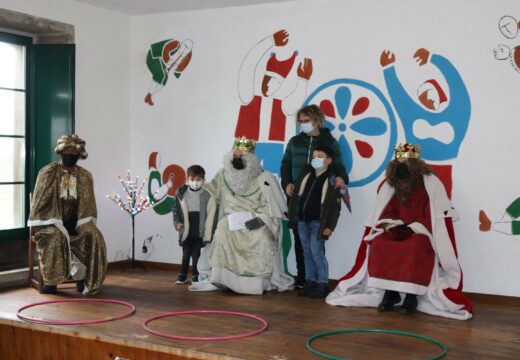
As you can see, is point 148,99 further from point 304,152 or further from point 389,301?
point 389,301

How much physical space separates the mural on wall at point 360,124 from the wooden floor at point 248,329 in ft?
4.57

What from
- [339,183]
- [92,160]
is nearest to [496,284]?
[339,183]

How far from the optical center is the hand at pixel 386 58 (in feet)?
20.7

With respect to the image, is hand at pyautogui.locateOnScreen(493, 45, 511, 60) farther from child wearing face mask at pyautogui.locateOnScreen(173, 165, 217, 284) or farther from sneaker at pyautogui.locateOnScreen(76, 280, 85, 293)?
sneaker at pyautogui.locateOnScreen(76, 280, 85, 293)

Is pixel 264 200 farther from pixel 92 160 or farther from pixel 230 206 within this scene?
pixel 92 160

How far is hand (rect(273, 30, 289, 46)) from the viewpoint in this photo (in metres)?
6.87

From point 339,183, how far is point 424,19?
1.66m

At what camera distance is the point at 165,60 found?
7613mm

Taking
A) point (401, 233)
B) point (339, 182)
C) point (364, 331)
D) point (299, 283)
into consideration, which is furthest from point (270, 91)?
point (364, 331)

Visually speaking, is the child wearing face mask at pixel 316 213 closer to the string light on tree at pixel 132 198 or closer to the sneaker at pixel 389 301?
the sneaker at pixel 389 301

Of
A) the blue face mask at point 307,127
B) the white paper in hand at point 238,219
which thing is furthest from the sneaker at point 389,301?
the blue face mask at point 307,127

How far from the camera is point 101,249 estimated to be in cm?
612

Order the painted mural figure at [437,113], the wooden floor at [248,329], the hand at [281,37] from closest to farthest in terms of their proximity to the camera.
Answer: the wooden floor at [248,329], the painted mural figure at [437,113], the hand at [281,37]

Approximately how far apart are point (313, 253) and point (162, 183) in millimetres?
2230
